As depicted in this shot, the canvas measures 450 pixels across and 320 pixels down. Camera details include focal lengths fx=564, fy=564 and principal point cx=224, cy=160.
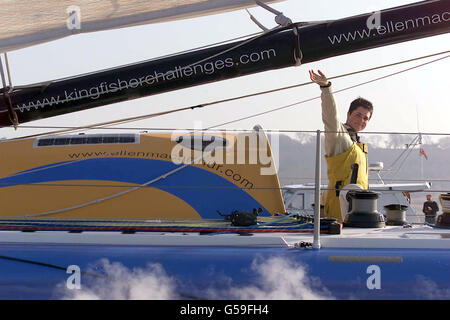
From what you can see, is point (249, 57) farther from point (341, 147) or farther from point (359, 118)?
point (359, 118)

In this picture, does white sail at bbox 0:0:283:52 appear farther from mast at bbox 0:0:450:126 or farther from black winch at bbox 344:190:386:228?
black winch at bbox 344:190:386:228

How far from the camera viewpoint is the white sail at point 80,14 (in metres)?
3.99

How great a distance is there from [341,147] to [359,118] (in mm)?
399

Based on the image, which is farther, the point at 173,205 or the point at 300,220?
the point at 173,205

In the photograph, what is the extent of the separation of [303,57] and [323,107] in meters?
0.96

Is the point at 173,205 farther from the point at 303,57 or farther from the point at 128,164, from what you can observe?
the point at 303,57

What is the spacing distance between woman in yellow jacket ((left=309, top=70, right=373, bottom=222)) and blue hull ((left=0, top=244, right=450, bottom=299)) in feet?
4.00

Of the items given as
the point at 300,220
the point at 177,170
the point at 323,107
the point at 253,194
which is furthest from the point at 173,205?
the point at 323,107

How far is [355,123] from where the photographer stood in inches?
211

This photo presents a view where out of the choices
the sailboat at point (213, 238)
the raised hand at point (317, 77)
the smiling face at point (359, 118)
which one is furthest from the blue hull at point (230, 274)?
the smiling face at point (359, 118)

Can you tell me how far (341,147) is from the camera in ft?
16.8

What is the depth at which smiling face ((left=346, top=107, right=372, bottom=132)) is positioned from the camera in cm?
529

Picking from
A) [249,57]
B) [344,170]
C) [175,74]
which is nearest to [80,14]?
[175,74]

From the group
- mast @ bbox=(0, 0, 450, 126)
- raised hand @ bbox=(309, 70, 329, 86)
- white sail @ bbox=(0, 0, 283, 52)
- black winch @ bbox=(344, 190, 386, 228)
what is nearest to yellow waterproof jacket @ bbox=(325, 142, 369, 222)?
black winch @ bbox=(344, 190, 386, 228)
